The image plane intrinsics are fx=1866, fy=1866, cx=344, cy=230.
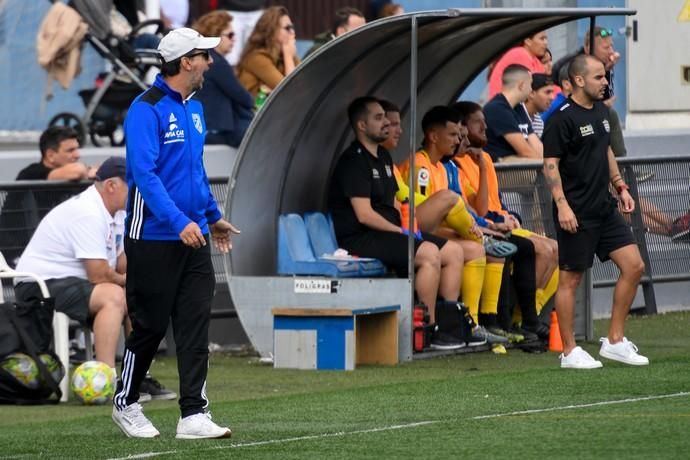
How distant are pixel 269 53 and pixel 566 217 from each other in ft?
18.6

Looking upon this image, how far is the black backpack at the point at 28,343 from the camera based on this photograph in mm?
11492

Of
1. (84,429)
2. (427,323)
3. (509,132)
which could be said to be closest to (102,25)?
(509,132)

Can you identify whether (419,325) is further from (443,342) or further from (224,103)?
(224,103)

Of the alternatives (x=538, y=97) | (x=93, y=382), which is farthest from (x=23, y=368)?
(x=538, y=97)

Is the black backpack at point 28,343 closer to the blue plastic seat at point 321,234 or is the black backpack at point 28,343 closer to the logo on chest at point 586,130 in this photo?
the blue plastic seat at point 321,234

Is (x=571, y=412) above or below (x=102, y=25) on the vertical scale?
below

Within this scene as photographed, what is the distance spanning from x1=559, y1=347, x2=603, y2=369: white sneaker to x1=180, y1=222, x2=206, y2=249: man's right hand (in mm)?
3925

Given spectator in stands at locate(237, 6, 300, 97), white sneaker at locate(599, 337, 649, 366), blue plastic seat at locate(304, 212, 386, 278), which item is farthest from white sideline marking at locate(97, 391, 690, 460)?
spectator in stands at locate(237, 6, 300, 97)

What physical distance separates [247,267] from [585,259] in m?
3.01

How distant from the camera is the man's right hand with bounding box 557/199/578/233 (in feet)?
39.3

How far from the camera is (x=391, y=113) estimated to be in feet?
46.3

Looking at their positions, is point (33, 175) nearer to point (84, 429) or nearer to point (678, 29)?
point (84, 429)

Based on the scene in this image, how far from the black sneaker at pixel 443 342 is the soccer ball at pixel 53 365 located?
10.2 ft

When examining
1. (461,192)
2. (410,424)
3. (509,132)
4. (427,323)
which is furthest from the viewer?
(509,132)
